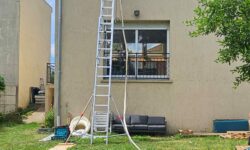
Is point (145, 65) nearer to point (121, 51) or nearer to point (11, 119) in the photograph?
point (121, 51)

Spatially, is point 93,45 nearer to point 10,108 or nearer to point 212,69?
point 212,69

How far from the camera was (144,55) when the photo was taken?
52.0 ft

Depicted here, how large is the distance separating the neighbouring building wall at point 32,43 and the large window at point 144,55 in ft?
24.4

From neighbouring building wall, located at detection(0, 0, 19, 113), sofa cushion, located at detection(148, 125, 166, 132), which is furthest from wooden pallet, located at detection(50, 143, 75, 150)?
neighbouring building wall, located at detection(0, 0, 19, 113)

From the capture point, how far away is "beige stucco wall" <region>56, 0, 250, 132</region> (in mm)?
15375

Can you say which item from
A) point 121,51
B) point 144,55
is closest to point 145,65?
point 144,55

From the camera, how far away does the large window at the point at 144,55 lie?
52.0 feet

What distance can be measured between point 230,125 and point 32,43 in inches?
511

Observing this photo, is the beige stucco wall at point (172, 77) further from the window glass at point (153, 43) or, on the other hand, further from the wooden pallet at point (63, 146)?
the wooden pallet at point (63, 146)

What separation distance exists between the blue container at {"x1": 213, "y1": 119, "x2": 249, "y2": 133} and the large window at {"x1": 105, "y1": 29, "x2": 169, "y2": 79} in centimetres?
246

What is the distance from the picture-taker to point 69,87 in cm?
1564

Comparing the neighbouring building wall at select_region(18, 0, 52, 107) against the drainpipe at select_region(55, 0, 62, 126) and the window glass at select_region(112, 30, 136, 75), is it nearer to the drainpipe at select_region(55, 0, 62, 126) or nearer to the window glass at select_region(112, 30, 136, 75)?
the drainpipe at select_region(55, 0, 62, 126)

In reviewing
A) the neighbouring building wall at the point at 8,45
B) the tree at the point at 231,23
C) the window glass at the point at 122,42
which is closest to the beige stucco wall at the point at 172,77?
the window glass at the point at 122,42

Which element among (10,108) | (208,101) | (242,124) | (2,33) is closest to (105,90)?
(208,101)
